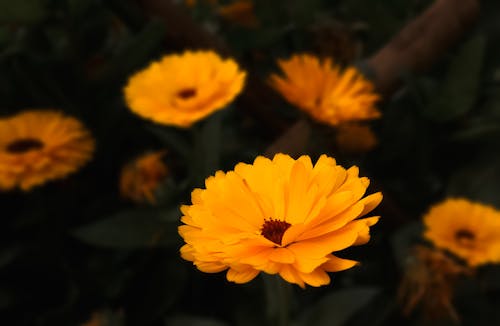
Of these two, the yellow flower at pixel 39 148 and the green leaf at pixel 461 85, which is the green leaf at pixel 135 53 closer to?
the yellow flower at pixel 39 148

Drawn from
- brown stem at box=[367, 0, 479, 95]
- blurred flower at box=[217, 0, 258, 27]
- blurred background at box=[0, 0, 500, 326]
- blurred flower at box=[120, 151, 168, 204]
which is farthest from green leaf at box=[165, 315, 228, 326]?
blurred flower at box=[217, 0, 258, 27]

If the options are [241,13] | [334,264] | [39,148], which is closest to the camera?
[334,264]

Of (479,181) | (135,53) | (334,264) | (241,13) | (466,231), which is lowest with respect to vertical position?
(334,264)

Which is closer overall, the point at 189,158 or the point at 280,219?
the point at 280,219

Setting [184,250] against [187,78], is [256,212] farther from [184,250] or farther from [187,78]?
[187,78]

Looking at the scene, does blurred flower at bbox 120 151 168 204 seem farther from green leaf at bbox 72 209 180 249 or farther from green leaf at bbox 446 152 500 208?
green leaf at bbox 446 152 500 208

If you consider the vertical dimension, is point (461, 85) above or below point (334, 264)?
above

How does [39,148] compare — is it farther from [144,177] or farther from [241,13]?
[241,13]

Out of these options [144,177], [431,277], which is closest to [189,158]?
[144,177]

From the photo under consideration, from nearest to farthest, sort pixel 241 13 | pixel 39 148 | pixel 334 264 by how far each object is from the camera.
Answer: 1. pixel 334 264
2. pixel 39 148
3. pixel 241 13
